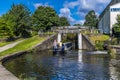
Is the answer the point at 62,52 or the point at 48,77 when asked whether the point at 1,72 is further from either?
the point at 62,52

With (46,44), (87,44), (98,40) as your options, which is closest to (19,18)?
(46,44)

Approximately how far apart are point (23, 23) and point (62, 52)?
2861 centimetres

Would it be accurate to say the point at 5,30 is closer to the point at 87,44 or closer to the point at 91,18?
the point at 87,44

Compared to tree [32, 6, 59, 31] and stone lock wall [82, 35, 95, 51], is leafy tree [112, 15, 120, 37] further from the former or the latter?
tree [32, 6, 59, 31]

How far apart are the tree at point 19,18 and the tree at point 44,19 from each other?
13.8m

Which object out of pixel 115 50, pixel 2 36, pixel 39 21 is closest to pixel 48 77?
pixel 115 50

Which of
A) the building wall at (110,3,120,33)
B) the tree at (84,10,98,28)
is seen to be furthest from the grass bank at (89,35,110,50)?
the tree at (84,10,98,28)

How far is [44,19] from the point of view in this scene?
4109 inches

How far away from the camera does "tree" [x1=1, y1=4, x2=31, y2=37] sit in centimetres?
8350

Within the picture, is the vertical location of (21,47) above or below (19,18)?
below

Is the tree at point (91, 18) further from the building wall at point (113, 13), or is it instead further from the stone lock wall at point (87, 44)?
the stone lock wall at point (87, 44)

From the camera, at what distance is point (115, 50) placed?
5534 centimetres

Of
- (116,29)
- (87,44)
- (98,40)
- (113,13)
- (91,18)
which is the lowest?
(87,44)

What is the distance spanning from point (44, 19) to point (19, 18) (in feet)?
65.8
